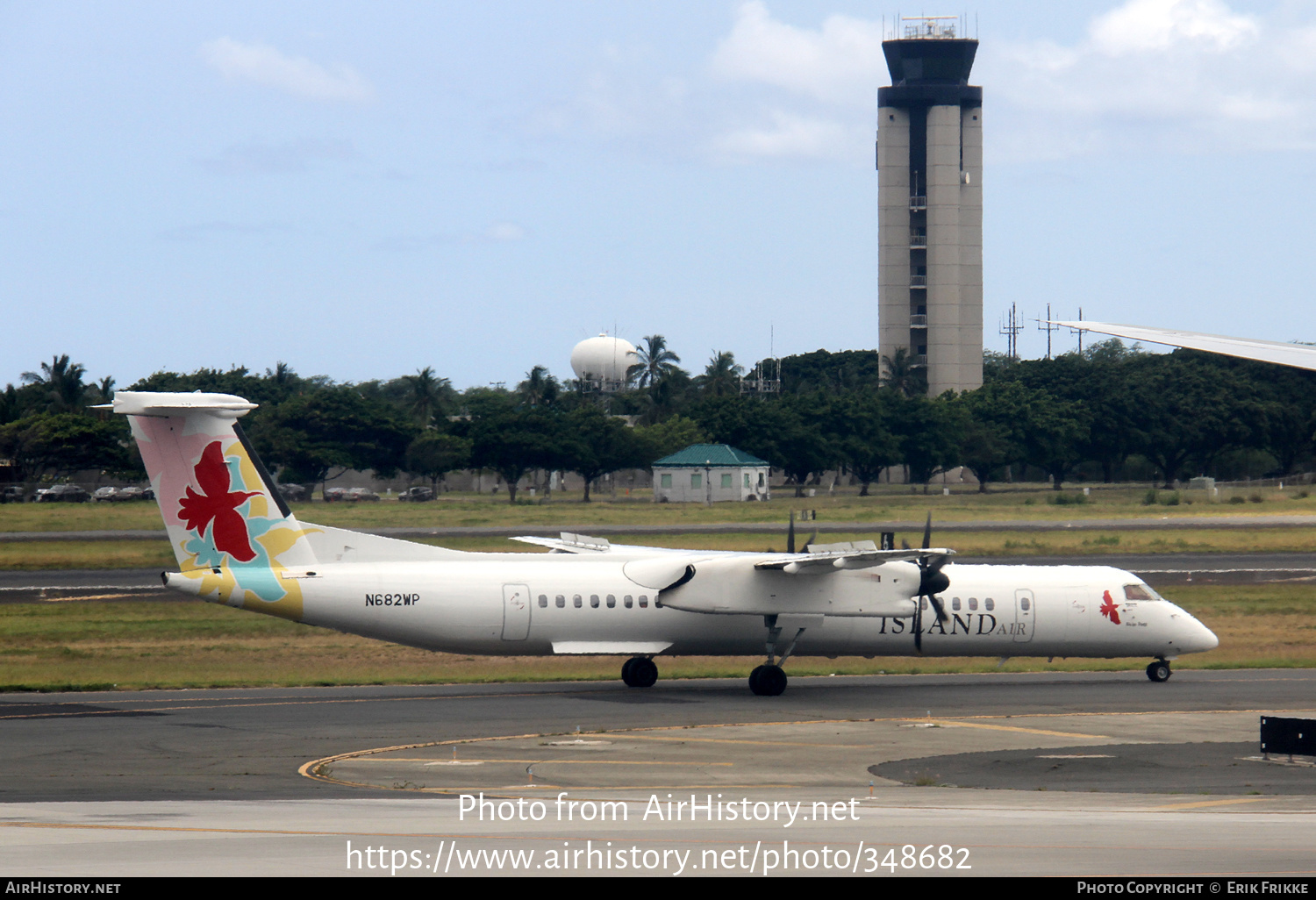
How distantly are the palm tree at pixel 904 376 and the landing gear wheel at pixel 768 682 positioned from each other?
427ft

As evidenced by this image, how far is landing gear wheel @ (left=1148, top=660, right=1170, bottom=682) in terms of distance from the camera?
31359mm

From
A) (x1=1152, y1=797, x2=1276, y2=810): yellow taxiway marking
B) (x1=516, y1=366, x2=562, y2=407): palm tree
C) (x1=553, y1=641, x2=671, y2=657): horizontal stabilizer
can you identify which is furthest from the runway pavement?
(x1=516, y1=366, x2=562, y2=407): palm tree

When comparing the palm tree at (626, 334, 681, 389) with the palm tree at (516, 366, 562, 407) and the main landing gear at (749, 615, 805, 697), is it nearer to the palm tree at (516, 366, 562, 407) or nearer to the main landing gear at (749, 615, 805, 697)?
the palm tree at (516, 366, 562, 407)

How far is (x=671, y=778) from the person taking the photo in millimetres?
18922

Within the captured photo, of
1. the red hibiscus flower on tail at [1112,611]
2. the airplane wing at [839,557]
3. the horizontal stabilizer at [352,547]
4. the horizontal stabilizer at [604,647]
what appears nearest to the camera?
the airplane wing at [839,557]

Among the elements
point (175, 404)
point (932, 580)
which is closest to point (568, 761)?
point (932, 580)

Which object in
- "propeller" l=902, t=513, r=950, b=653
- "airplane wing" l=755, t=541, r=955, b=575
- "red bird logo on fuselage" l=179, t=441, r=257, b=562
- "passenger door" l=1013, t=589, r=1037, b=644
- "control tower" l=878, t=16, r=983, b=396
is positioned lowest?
"passenger door" l=1013, t=589, r=1037, b=644

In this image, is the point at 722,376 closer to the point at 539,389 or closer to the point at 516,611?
the point at 539,389

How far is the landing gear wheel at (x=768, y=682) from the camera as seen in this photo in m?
28.4

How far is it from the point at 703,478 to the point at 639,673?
8475cm

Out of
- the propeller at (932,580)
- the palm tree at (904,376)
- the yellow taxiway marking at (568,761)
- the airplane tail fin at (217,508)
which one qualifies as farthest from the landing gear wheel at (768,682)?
→ the palm tree at (904,376)

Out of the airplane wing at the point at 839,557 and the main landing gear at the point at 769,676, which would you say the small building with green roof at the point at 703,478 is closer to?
the main landing gear at the point at 769,676

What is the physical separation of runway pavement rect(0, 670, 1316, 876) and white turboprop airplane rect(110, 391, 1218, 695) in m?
1.16
